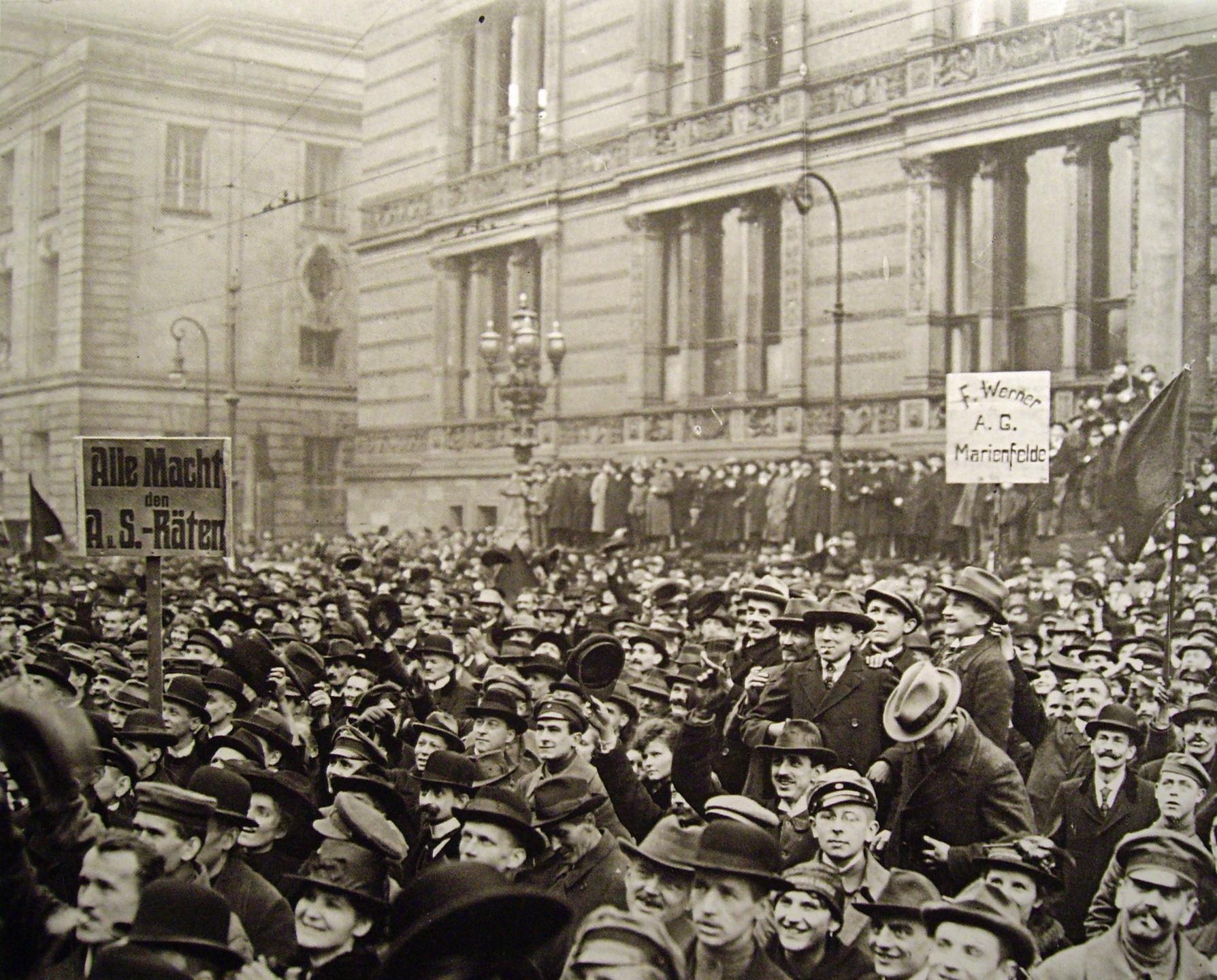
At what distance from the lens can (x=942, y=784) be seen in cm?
463

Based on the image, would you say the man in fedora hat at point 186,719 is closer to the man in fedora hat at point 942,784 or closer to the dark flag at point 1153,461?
the man in fedora hat at point 942,784

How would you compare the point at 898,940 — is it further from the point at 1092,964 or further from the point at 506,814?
the point at 506,814

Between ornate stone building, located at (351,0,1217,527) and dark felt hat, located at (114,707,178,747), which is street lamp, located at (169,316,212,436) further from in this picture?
dark felt hat, located at (114,707,178,747)

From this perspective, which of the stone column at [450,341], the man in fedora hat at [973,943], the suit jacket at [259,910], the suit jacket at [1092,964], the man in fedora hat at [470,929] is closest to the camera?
the man in fedora hat at [470,929]

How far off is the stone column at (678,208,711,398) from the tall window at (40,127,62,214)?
28.5 ft

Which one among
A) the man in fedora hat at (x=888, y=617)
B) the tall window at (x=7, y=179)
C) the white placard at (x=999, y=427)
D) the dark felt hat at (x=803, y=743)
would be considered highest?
the tall window at (x=7, y=179)

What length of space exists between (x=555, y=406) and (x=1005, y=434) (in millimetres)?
11864

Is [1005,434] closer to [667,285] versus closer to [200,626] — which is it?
[200,626]

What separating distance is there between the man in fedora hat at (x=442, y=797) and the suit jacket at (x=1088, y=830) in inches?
95.7

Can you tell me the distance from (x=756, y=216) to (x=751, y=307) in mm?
Result: 1314

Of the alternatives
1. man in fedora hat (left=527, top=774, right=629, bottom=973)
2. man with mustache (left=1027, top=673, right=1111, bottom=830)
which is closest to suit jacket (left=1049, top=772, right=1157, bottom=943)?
man with mustache (left=1027, top=673, right=1111, bottom=830)

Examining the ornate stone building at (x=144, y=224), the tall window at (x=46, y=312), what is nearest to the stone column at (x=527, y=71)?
the ornate stone building at (x=144, y=224)

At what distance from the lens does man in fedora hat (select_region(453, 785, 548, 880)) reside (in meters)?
4.08

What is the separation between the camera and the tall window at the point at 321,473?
1923 cm
